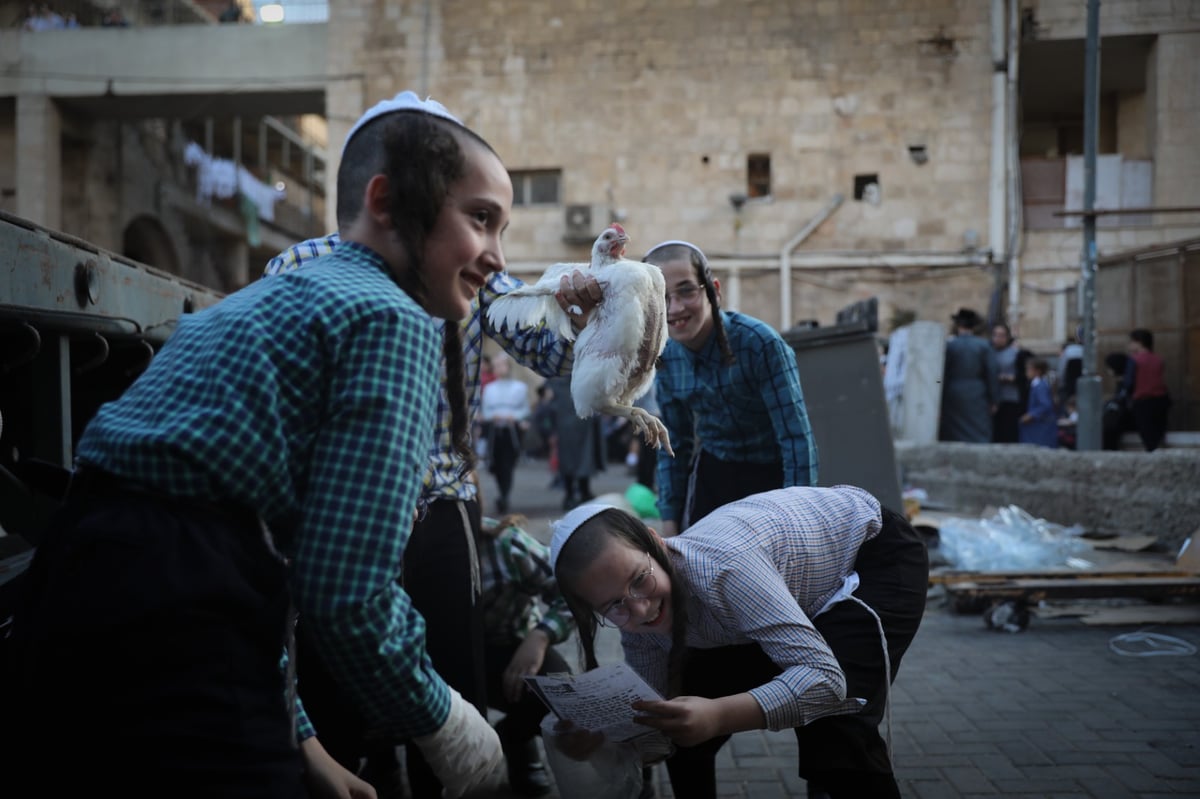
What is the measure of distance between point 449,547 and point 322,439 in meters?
1.45

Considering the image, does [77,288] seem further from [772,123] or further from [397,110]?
[772,123]

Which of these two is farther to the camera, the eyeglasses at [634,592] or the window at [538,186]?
the window at [538,186]

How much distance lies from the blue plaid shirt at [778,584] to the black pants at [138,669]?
125cm

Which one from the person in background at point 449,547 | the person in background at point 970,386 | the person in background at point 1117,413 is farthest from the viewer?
the person in background at point 970,386

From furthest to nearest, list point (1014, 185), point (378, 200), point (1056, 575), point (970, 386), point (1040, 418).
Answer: point (1014, 185)
point (1040, 418)
point (970, 386)
point (1056, 575)
point (378, 200)

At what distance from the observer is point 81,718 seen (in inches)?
50.1

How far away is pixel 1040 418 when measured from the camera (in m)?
11.4

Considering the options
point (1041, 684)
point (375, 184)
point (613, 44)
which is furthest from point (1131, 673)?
point (613, 44)

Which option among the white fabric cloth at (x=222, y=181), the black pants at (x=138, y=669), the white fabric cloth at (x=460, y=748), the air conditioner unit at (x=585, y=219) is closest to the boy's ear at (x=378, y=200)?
the black pants at (x=138, y=669)

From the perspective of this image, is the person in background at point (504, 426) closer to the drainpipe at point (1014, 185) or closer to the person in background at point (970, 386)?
the person in background at point (970, 386)

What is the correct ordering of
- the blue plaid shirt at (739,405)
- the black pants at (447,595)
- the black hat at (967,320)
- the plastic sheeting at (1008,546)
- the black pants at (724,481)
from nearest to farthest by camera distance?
1. the black pants at (447,595)
2. the blue plaid shirt at (739,405)
3. the black pants at (724,481)
4. the plastic sheeting at (1008,546)
5. the black hat at (967,320)

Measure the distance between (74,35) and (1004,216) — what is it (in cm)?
1911

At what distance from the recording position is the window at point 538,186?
19.5 metres

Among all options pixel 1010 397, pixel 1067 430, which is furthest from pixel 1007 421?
pixel 1067 430
